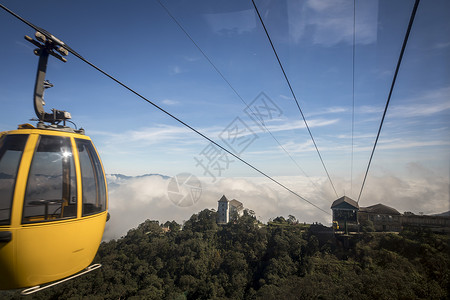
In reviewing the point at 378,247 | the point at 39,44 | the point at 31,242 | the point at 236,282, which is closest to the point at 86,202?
the point at 31,242

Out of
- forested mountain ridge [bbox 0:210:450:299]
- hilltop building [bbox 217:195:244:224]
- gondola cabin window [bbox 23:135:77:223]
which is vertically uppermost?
gondola cabin window [bbox 23:135:77:223]

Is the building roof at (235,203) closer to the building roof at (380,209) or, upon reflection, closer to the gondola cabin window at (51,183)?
the building roof at (380,209)

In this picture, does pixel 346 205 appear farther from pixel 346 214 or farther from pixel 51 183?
pixel 51 183

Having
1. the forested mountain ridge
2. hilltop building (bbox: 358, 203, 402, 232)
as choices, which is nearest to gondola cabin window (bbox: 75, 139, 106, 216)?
the forested mountain ridge

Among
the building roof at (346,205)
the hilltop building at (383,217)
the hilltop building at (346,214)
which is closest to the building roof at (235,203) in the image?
the hilltop building at (346,214)

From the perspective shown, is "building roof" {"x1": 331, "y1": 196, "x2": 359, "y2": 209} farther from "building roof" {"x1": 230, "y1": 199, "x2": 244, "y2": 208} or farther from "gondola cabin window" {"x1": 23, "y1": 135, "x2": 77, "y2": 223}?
"building roof" {"x1": 230, "y1": 199, "x2": 244, "y2": 208}

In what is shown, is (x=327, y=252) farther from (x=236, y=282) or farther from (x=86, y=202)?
(x=86, y=202)
